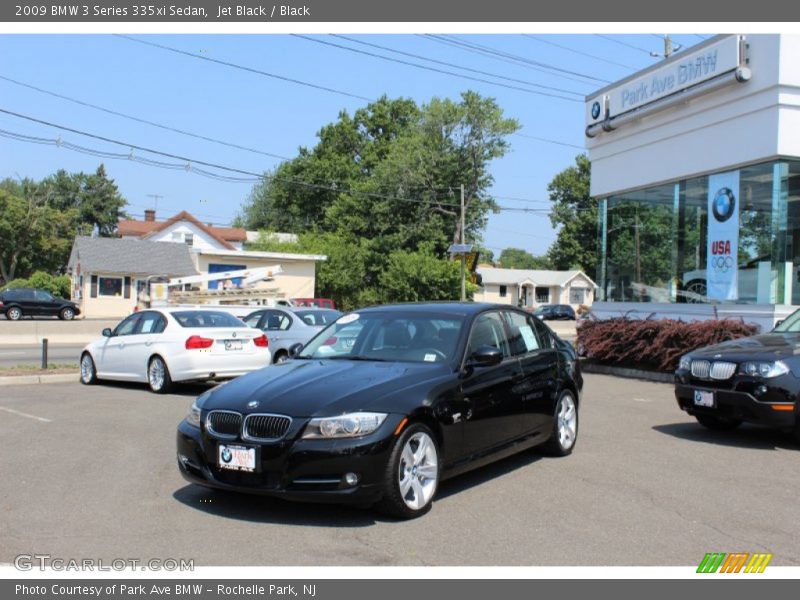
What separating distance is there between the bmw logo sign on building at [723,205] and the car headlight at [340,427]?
12.7 metres

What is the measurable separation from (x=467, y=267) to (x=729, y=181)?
2862cm

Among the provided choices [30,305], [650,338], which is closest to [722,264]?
[650,338]

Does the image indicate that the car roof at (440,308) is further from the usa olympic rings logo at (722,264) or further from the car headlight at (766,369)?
the usa olympic rings logo at (722,264)

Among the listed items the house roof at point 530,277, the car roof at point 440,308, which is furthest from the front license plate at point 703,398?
the house roof at point 530,277

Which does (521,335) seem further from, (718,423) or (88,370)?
(88,370)

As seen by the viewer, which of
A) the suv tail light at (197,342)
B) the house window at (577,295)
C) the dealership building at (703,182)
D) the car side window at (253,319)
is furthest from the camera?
the house window at (577,295)

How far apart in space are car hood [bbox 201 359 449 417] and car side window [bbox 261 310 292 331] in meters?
9.84

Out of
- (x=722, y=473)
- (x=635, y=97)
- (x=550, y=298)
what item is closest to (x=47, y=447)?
(x=722, y=473)

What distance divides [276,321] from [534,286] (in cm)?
6533

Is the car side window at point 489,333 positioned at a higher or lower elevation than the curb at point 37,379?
higher

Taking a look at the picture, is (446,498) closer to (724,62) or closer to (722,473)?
(722,473)

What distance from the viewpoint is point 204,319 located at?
1352 cm

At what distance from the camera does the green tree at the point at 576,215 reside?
78.6 meters

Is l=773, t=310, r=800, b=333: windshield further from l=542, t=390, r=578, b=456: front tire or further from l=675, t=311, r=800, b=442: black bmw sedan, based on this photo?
l=542, t=390, r=578, b=456: front tire
